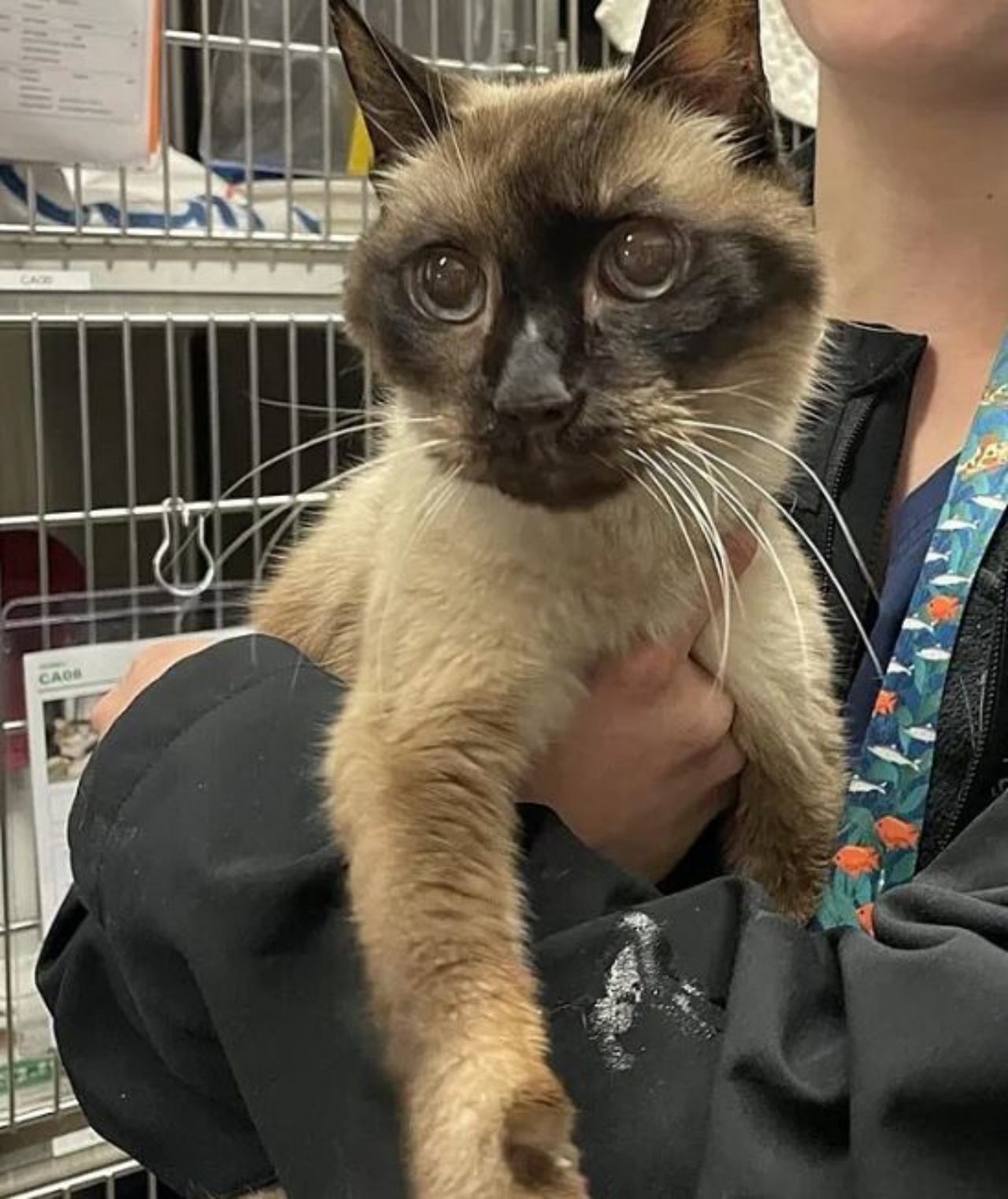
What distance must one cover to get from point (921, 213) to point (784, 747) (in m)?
0.48

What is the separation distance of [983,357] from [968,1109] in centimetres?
70

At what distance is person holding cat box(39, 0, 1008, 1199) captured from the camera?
0.66 metres

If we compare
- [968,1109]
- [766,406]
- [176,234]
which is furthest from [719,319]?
[176,234]

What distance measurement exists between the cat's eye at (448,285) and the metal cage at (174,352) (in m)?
0.53

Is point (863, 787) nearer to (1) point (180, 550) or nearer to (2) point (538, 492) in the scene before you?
(2) point (538, 492)

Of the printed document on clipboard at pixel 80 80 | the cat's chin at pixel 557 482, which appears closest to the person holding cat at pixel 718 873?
the cat's chin at pixel 557 482

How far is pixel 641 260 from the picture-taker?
865mm

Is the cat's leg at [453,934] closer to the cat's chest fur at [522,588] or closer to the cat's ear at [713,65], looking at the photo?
the cat's chest fur at [522,588]

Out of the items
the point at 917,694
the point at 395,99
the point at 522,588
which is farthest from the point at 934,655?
the point at 395,99

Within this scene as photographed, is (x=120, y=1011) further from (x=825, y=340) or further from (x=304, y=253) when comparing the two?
(x=304, y=253)

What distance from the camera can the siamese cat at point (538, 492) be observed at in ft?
2.57

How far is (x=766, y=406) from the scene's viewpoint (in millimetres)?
938

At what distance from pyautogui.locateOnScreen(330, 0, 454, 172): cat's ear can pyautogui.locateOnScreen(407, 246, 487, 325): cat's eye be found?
12 cm

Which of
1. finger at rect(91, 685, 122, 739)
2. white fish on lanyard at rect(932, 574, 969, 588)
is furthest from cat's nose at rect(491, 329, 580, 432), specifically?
finger at rect(91, 685, 122, 739)
